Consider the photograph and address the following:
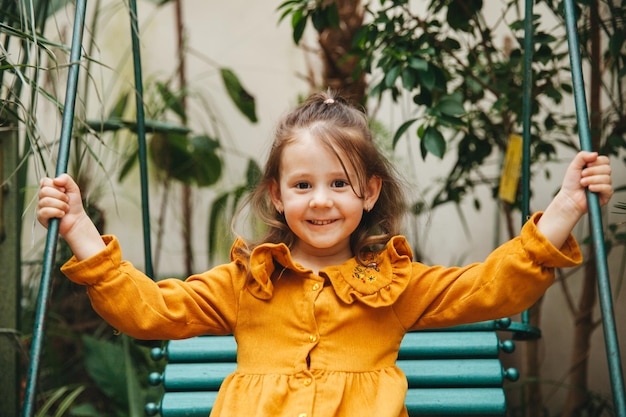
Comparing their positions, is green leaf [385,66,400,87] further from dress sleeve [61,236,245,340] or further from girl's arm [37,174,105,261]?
girl's arm [37,174,105,261]

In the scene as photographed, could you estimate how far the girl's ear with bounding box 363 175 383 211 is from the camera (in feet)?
5.74

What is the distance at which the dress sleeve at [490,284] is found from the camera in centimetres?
151

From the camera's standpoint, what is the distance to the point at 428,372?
6.56ft

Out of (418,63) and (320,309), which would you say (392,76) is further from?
(320,309)

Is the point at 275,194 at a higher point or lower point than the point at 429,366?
higher

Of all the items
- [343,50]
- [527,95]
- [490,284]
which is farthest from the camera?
[343,50]

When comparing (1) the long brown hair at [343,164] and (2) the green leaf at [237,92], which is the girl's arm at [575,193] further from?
(2) the green leaf at [237,92]

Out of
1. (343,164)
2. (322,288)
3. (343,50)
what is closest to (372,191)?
(343,164)

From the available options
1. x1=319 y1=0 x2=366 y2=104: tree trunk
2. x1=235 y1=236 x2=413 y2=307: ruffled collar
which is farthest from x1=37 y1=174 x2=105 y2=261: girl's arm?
x1=319 y1=0 x2=366 y2=104: tree trunk

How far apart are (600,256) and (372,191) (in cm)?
56

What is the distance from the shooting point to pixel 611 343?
1.30m

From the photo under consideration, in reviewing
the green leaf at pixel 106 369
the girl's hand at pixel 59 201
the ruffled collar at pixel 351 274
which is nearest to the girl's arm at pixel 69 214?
the girl's hand at pixel 59 201

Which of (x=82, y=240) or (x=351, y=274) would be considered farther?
(x=351, y=274)

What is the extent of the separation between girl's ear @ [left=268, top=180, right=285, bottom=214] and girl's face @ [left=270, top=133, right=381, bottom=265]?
0.07 m
